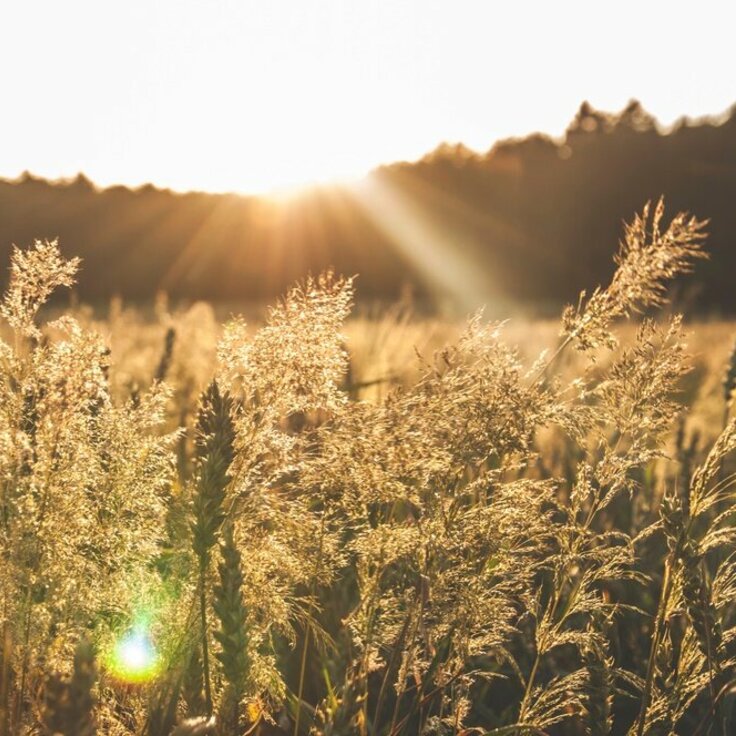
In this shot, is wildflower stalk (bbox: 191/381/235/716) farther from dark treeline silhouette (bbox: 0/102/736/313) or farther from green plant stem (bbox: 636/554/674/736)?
dark treeline silhouette (bbox: 0/102/736/313)

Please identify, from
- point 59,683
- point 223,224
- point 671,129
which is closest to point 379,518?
point 59,683

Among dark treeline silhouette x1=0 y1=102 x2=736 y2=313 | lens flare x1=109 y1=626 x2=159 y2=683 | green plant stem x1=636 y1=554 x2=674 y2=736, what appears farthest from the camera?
dark treeline silhouette x1=0 y1=102 x2=736 y2=313

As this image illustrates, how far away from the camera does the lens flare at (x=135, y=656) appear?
1.30 metres

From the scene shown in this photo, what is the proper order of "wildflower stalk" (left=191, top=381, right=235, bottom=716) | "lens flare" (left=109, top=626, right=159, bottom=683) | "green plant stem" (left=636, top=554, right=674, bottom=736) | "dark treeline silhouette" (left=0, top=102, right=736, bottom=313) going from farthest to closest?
"dark treeline silhouette" (left=0, top=102, right=736, bottom=313) < "green plant stem" (left=636, top=554, right=674, bottom=736) < "lens flare" (left=109, top=626, right=159, bottom=683) < "wildflower stalk" (left=191, top=381, right=235, bottom=716)

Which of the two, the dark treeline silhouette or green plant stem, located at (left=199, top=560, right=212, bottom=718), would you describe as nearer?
green plant stem, located at (left=199, top=560, right=212, bottom=718)

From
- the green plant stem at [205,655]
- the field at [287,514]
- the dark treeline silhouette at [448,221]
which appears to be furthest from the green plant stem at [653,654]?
the dark treeline silhouette at [448,221]

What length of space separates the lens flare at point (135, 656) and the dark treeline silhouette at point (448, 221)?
124ft

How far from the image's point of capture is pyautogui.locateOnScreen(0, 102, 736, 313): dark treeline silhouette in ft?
137

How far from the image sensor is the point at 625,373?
1.51 metres

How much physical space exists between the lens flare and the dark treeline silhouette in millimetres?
37695

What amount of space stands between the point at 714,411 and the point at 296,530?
4988 millimetres

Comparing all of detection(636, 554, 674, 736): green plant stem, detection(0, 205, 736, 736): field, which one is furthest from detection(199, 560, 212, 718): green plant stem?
detection(636, 554, 674, 736): green plant stem

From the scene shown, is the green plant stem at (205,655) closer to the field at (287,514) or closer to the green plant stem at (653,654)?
the field at (287,514)

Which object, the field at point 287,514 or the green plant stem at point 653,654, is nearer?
the field at point 287,514
